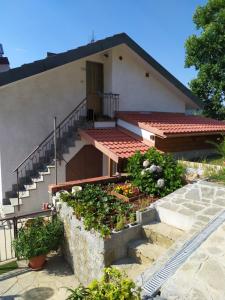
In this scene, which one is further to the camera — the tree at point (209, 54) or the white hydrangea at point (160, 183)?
the tree at point (209, 54)

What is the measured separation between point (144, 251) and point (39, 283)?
243cm

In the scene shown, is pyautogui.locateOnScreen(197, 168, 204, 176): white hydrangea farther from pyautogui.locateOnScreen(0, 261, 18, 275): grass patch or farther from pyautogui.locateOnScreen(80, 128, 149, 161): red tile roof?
pyautogui.locateOnScreen(0, 261, 18, 275): grass patch

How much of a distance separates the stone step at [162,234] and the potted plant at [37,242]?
7.17 ft

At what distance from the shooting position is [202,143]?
11.7 metres

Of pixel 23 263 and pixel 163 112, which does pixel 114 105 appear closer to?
pixel 163 112

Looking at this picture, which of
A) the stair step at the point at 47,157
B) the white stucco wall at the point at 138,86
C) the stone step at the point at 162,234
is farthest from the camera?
the white stucco wall at the point at 138,86

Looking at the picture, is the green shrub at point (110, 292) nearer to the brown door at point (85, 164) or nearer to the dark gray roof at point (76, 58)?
the dark gray roof at point (76, 58)

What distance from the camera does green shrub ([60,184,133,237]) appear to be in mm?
5504

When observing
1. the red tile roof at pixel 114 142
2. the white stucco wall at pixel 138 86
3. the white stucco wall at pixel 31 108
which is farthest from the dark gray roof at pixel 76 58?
the red tile roof at pixel 114 142

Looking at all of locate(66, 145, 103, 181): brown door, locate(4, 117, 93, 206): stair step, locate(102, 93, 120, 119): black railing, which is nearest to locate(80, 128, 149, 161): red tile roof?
locate(4, 117, 93, 206): stair step

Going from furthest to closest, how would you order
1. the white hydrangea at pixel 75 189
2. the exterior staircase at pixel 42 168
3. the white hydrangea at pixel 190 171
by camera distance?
the exterior staircase at pixel 42 168, the white hydrangea at pixel 190 171, the white hydrangea at pixel 75 189

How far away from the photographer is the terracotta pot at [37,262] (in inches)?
247

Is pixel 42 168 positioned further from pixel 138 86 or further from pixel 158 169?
pixel 138 86

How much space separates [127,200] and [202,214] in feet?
6.40
